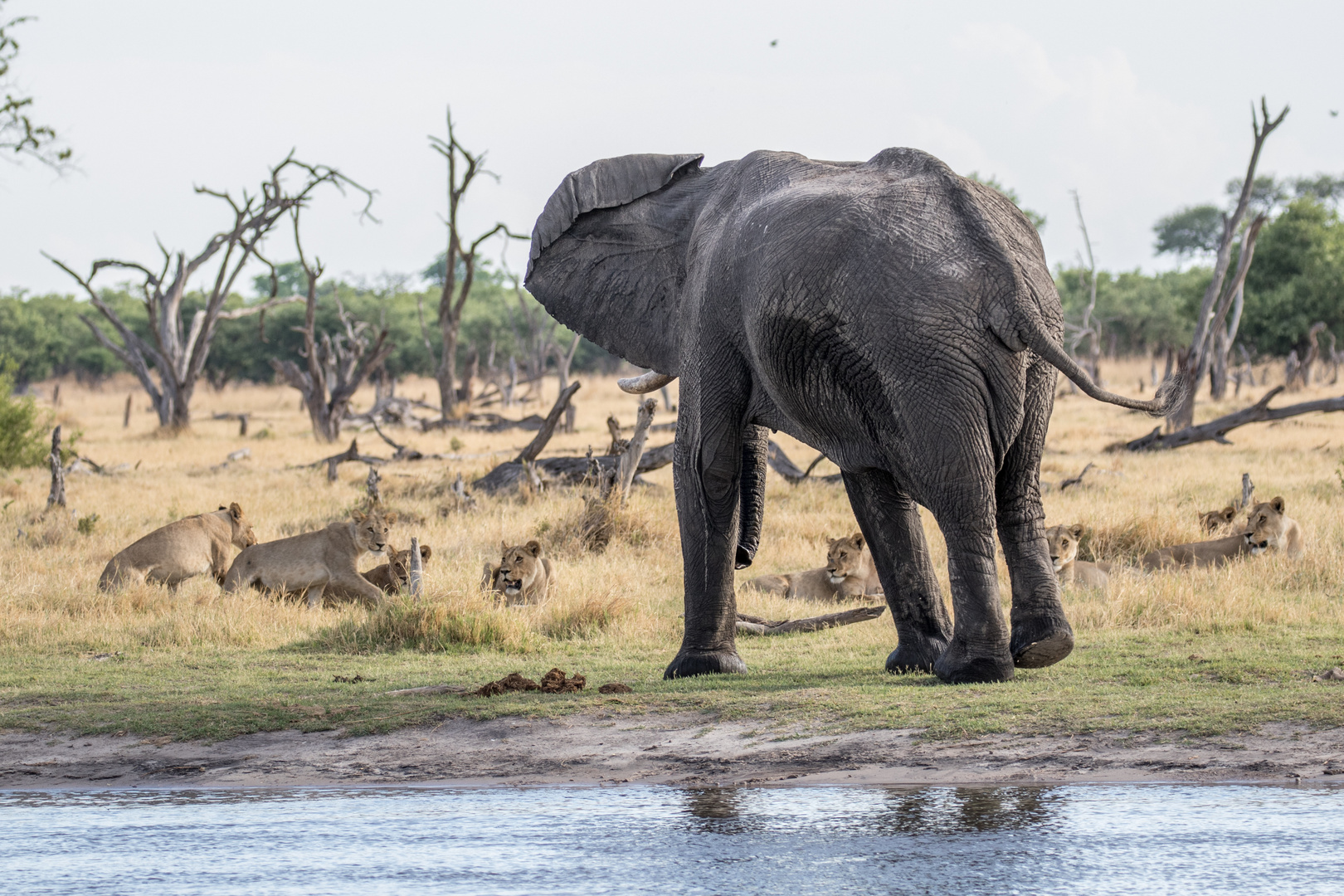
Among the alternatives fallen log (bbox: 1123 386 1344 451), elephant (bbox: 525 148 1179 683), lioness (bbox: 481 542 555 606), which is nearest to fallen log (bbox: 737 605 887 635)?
elephant (bbox: 525 148 1179 683)

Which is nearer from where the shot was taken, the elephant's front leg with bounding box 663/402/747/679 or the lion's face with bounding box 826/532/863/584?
the elephant's front leg with bounding box 663/402/747/679

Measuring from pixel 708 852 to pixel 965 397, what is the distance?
234cm

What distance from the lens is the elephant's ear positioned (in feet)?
26.8

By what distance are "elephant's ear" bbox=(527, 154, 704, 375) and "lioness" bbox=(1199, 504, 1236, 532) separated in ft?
20.1

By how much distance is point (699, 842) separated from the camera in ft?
15.9

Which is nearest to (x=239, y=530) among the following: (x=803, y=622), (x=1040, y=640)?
(x=803, y=622)

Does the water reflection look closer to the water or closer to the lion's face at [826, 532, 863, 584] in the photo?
the water

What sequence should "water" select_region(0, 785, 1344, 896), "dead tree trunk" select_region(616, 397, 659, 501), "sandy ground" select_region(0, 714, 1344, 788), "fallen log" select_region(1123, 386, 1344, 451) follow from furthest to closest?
"fallen log" select_region(1123, 386, 1344, 451)
"dead tree trunk" select_region(616, 397, 659, 501)
"sandy ground" select_region(0, 714, 1344, 788)
"water" select_region(0, 785, 1344, 896)

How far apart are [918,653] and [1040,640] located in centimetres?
104

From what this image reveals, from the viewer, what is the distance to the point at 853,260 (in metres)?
6.23

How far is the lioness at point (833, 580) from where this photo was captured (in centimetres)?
1104

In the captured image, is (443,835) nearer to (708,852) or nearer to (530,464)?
(708,852)

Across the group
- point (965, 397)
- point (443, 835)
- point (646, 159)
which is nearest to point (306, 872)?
point (443, 835)

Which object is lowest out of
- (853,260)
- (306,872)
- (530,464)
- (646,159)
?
(306,872)
